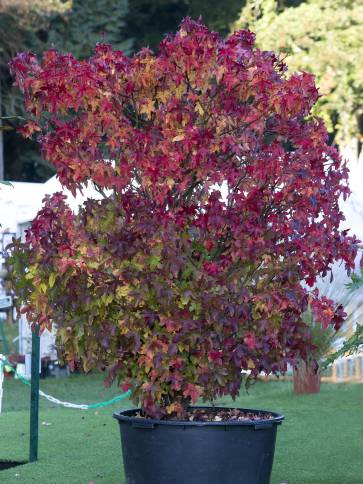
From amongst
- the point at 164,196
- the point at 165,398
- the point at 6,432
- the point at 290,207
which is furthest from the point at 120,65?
the point at 6,432

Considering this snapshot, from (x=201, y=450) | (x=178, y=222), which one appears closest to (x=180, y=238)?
(x=178, y=222)

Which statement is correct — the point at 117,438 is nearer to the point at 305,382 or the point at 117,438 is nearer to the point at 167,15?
the point at 305,382

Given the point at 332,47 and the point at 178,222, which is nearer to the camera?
the point at 178,222

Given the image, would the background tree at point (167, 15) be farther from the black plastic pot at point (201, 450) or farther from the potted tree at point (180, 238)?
the black plastic pot at point (201, 450)

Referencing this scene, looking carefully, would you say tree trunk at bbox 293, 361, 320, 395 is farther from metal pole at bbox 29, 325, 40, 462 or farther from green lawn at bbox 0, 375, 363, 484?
metal pole at bbox 29, 325, 40, 462

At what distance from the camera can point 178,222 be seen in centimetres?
609

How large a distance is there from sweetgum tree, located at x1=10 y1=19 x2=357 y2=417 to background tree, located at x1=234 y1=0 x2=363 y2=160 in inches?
874

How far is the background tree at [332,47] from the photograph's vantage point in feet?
93.2

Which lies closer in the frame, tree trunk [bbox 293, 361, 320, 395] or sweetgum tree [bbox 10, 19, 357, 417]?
sweetgum tree [bbox 10, 19, 357, 417]

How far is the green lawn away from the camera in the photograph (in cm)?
788

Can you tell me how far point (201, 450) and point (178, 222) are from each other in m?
1.24

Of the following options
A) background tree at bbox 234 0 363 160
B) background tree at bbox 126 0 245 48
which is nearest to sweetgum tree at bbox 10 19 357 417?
background tree at bbox 234 0 363 160

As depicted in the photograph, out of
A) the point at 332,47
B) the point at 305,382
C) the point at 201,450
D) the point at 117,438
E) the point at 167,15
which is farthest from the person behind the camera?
the point at 167,15

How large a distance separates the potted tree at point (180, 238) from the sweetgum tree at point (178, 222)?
0.4 inches
